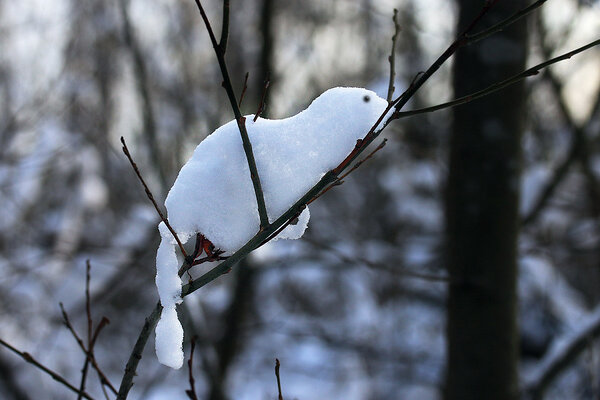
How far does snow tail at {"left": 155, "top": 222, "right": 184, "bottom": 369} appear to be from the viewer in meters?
0.61

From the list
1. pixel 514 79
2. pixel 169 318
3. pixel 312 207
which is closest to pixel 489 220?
pixel 514 79

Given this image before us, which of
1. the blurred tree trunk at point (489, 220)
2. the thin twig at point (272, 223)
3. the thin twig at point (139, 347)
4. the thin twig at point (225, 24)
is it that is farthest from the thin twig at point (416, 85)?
the blurred tree trunk at point (489, 220)

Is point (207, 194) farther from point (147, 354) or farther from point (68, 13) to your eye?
point (147, 354)

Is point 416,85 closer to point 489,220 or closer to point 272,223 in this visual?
point 272,223

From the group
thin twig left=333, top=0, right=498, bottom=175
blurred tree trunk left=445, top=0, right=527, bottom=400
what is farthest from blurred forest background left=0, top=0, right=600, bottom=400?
thin twig left=333, top=0, right=498, bottom=175

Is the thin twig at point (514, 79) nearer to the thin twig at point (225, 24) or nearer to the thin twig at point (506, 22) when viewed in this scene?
the thin twig at point (506, 22)

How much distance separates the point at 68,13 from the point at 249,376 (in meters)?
3.81

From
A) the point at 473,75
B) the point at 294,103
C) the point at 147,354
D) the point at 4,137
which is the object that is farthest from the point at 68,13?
the point at 473,75

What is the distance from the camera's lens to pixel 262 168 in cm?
67

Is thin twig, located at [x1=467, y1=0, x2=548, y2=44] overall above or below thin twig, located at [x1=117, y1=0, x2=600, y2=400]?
above

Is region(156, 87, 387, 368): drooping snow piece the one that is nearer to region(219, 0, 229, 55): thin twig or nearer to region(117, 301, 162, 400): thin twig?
region(117, 301, 162, 400): thin twig

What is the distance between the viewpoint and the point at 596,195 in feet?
8.60

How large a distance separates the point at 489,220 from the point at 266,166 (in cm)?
105

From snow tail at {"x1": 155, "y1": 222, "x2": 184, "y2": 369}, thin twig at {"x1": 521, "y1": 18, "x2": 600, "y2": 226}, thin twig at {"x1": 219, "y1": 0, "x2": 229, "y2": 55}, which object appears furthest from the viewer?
thin twig at {"x1": 521, "y1": 18, "x2": 600, "y2": 226}
